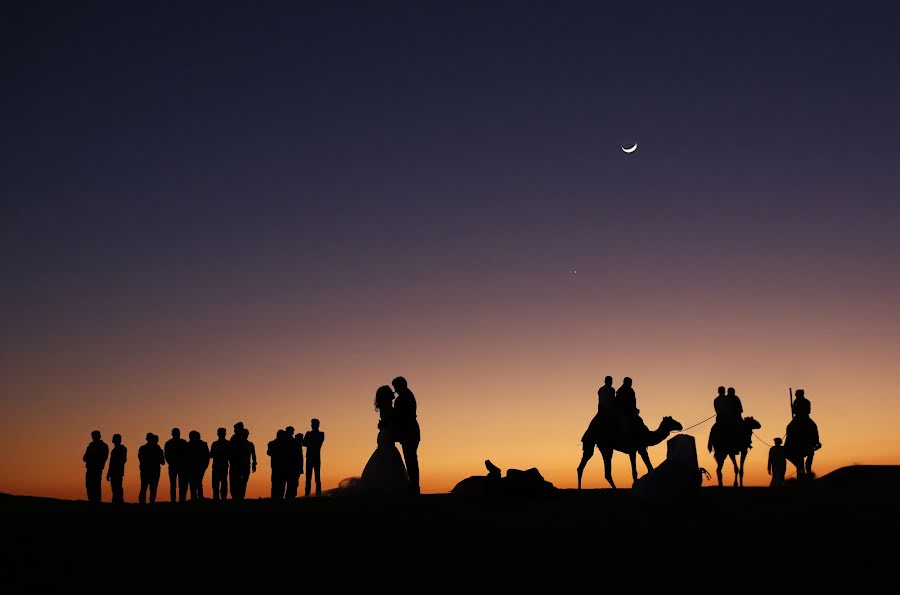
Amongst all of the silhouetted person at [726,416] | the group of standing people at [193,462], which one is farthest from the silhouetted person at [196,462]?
the silhouetted person at [726,416]

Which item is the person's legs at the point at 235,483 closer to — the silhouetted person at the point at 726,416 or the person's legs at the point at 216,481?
the person's legs at the point at 216,481

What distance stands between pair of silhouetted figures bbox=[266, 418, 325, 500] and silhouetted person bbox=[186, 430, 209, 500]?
170 cm

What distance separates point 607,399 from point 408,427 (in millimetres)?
4617

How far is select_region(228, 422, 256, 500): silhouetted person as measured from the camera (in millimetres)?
22562

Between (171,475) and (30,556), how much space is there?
1162 centimetres

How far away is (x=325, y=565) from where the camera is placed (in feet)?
36.4

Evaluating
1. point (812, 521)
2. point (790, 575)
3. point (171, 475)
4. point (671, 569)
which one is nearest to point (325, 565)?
point (671, 569)

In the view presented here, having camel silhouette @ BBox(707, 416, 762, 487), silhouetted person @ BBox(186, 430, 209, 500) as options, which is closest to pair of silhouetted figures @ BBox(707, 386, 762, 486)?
camel silhouette @ BBox(707, 416, 762, 487)

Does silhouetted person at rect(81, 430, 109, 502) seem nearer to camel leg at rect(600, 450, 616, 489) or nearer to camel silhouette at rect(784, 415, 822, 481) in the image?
camel leg at rect(600, 450, 616, 489)

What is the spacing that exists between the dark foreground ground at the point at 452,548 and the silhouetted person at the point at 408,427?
2966 mm

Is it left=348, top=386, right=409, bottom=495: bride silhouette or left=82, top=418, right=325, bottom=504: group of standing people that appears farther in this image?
left=82, top=418, right=325, bottom=504: group of standing people

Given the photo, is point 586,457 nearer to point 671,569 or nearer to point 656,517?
point 656,517

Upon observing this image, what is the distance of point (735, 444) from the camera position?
23.3m

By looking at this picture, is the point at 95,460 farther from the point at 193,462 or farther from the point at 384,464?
the point at 384,464
